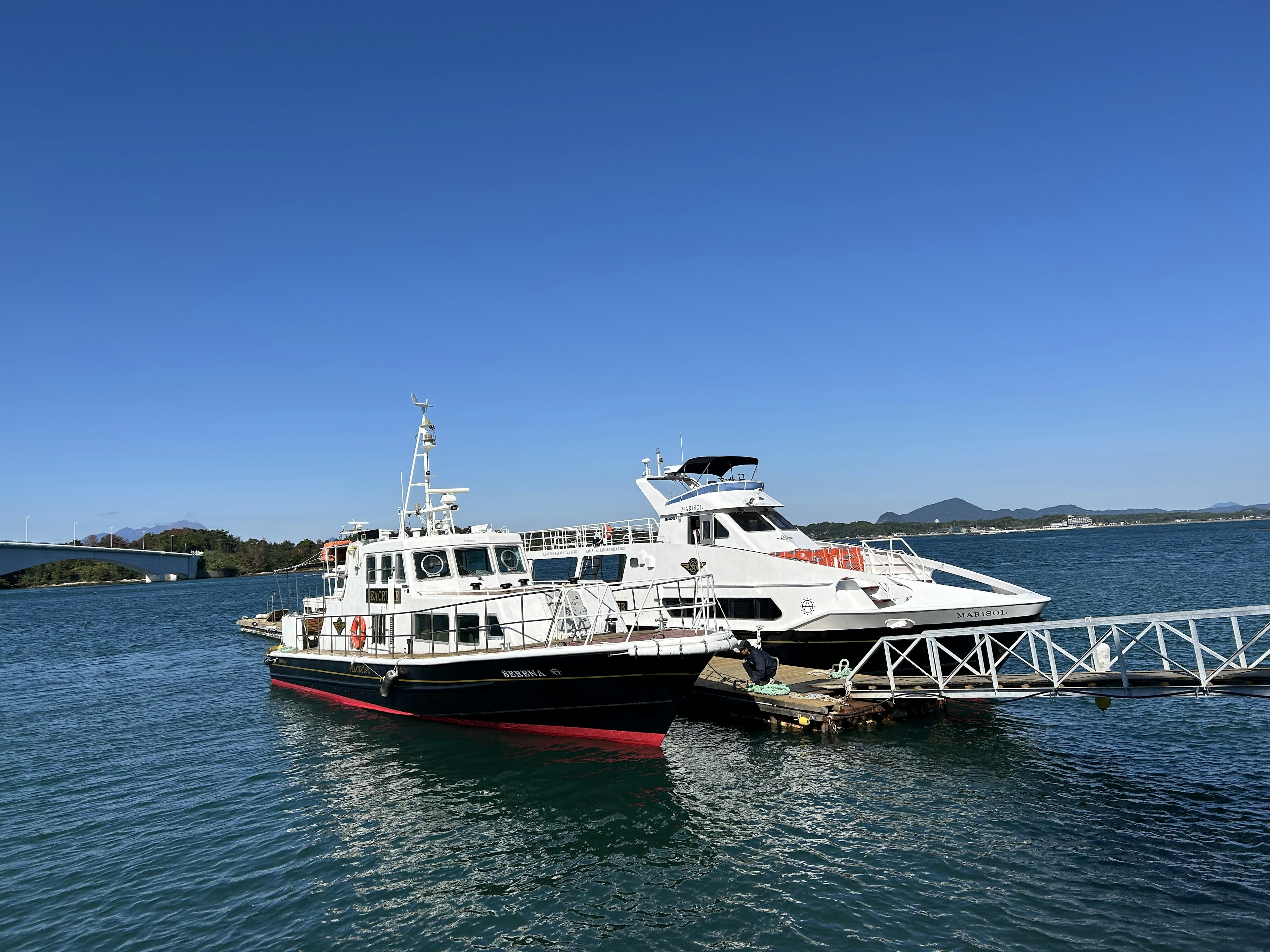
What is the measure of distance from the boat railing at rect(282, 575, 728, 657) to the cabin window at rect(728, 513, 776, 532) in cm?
411

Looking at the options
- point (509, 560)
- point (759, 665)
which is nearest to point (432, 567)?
point (509, 560)

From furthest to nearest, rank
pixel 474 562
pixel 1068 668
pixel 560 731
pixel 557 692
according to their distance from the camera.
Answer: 1. pixel 1068 668
2. pixel 474 562
3. pixel 560 731
4. pixel 557 692

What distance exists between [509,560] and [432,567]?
2273 mm

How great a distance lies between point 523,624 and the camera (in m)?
→ 17.4

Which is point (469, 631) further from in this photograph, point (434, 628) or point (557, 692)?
point (557, 692)

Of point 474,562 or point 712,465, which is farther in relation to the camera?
point 712,465

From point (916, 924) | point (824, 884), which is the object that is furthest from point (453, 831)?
point (916, 924)

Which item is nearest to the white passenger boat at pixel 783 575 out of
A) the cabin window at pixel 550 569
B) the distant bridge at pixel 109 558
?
the cabin window at pixel 550 569

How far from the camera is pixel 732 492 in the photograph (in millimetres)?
25500

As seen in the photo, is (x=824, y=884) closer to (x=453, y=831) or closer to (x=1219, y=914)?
(x=1219, y=914)

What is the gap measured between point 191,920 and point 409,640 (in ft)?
33.1

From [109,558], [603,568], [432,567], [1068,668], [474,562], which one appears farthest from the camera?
[109,558]

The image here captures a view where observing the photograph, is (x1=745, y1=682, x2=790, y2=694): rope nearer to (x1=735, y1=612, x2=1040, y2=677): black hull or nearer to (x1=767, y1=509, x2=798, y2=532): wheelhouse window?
(x1=735, y1=612, x2=1040, y2=677): black hull

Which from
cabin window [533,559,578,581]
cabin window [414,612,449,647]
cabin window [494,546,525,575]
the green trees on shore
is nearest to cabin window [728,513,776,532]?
cabin window [494,546,525,575]
